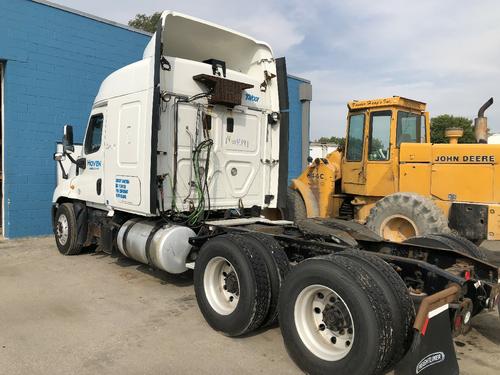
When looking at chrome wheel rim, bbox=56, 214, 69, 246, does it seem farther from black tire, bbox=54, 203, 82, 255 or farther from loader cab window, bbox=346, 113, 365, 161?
loader cab window, bbox=346, 113, 365, 161

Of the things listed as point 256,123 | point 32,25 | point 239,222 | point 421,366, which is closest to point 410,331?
point 421,366

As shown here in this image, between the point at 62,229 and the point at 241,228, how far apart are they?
175 inches

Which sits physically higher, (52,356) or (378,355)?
(378,355)

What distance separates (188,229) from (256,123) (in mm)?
2138

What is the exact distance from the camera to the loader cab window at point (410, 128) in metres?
8.71

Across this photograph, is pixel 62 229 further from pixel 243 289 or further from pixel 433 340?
pixel 433 340

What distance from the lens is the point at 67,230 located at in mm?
8062

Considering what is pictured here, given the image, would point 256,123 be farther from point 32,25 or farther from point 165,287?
point 32,25

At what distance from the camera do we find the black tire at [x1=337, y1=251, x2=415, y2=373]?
10.4 feet

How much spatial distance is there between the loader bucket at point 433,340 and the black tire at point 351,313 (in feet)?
0.64

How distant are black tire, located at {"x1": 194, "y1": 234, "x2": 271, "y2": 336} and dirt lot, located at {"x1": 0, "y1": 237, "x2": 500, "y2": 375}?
0.17m

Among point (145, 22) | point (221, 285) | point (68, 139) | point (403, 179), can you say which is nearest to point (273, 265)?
point (221, 285)

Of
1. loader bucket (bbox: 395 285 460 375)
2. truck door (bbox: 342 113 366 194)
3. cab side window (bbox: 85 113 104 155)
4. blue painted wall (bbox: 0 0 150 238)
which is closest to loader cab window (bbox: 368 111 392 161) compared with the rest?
truck door (bbox: 342 113 366 194)

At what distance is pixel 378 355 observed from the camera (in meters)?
3.08
